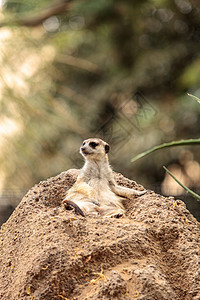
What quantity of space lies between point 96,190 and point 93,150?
0.48ft

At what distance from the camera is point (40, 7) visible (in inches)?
124

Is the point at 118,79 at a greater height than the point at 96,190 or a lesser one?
greater

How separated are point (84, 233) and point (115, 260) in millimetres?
91

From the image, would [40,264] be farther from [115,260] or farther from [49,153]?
[49,153]

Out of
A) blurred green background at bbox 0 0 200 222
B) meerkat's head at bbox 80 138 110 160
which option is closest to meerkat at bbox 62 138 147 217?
meerkat's head at bbox 80 138 110 160

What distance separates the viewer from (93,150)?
1296 mm

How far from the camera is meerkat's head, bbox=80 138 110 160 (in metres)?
1.28

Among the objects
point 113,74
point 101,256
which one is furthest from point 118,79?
point 101,256

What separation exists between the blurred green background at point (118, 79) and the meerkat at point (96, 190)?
3.58 ft

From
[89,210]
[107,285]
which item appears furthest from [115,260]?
[89,210]

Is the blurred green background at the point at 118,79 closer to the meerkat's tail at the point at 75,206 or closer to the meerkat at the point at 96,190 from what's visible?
the meerkat at the point at 96,190

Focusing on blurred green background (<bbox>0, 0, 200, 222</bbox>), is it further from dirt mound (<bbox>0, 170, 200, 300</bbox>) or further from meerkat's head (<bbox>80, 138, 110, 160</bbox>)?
dirt mound (<bbox>0, 170, 200, 300</bbox>)

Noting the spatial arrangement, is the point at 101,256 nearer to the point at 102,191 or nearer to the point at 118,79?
the point at 102,191

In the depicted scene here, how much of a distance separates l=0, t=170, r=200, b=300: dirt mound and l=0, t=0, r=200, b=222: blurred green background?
1.41 meters
